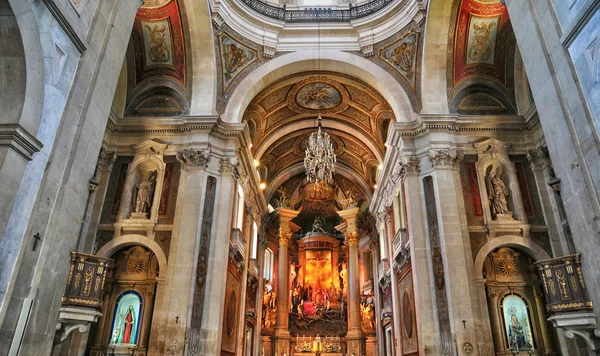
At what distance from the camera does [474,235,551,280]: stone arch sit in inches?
409

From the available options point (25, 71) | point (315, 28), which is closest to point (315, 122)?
point (315, 28)

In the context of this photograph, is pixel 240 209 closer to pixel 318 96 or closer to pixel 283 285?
pixel 318 96

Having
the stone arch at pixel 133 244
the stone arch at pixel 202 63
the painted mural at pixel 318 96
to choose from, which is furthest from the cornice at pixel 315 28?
the stone arch at pixel 133 244

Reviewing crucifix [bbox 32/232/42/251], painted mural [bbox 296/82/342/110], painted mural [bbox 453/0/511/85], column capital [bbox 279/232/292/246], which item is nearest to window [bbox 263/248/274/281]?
column capital [bbox 279/232/292/246]

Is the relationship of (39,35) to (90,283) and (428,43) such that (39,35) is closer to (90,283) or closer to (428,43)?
(90,283)

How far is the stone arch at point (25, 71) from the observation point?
4.92 m

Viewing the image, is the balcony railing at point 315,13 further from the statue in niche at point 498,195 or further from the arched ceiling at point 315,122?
the statue in niche at point 498,195

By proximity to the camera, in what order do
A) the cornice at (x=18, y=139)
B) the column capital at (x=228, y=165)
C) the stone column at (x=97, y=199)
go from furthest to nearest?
the column capital at (x=228, y=165)
the stone column at (x=97, y=199)
the cornice at (x=18, y=139)

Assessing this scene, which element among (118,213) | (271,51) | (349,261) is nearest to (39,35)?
(118,213)

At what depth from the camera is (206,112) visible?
1238 centimetres

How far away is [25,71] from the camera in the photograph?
A: 505 cm

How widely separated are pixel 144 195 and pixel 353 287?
11404 mm

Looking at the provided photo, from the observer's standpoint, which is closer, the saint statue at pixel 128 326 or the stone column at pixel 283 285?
the saint statue at pixel 128 326

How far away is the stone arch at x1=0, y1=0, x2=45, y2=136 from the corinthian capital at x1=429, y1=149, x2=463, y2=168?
30.7 ft
